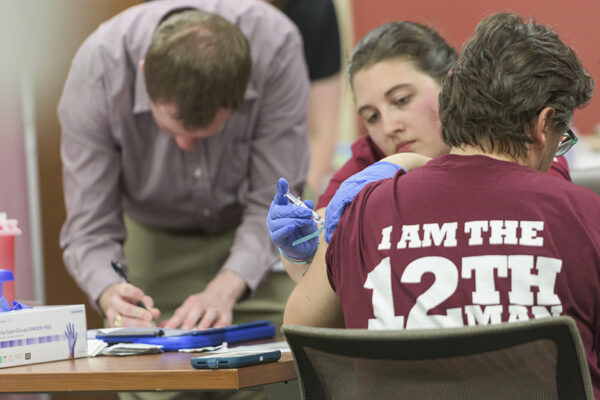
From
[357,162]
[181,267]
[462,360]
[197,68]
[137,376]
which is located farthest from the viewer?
[181,267]

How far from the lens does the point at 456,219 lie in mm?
1142

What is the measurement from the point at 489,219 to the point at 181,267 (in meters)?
1.60

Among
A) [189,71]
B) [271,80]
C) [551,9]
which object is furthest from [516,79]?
[551,9]

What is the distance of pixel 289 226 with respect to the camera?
4.67 ft

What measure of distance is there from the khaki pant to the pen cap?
0.84 metres

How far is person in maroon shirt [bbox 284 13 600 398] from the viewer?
1094mm

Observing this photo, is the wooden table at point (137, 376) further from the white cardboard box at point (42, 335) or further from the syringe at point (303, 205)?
the syringe at point (303, 205)

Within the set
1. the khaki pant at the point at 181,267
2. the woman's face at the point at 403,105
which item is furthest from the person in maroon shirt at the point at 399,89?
the khaki pant at the point at 181,267

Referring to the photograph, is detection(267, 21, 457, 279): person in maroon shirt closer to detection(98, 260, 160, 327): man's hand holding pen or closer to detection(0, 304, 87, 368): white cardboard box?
detection(98, 260, 160, 327): man's hand holding pen

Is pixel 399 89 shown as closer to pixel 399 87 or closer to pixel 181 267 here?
pixel 399 87

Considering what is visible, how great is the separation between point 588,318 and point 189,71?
1.22 metres

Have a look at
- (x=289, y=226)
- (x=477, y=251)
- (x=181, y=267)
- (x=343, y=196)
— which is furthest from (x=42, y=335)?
(x=181, y=267)

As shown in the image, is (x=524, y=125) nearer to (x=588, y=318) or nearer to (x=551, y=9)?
(x=588, y=318)

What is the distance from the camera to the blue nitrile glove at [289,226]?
1.43 metres
